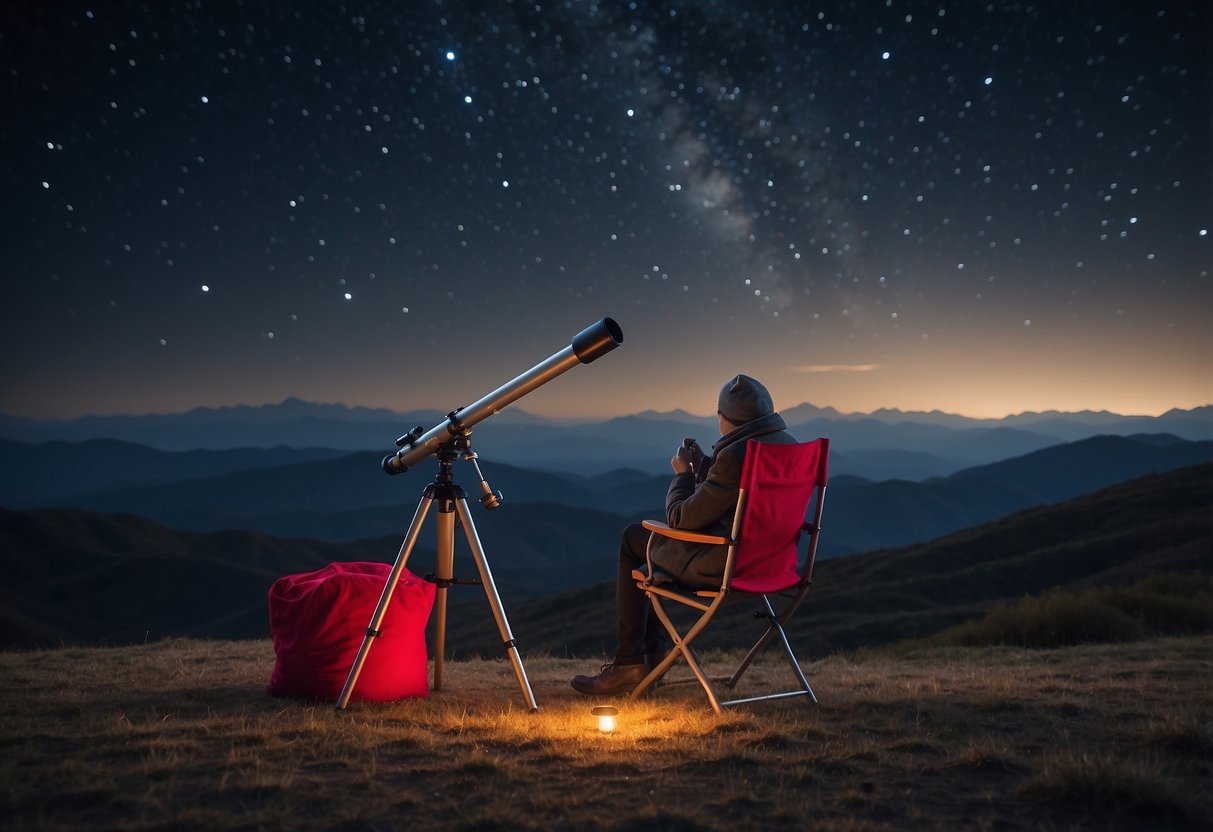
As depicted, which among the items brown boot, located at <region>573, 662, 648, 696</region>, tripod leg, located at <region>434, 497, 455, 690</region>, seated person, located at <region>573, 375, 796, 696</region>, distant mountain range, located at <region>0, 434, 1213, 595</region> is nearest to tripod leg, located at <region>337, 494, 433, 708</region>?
tripod leg, located at <region>434, 497, 455, 690</region>

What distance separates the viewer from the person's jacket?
3.60 m

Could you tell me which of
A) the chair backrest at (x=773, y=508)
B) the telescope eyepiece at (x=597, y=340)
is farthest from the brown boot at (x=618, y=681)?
the telescope eyepiece at (x=597, y=340)

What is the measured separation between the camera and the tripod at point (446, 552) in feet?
12.5

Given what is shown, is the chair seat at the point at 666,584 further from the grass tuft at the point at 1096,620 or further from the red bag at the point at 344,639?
the grass tuft at the point at 1096,620

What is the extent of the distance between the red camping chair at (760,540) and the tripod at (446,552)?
2.41ft

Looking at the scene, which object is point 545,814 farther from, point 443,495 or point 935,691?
point 935,691

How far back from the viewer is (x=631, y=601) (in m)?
4.06

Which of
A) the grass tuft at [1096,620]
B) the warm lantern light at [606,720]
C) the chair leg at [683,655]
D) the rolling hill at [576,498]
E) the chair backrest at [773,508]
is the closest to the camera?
the warm lantern light at [606,720]

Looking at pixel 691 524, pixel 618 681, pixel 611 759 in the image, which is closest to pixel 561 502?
pixel 618 681

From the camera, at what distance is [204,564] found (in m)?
57.6

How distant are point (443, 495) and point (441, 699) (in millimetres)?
1113

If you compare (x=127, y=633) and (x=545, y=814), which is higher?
(x=545, y=814)

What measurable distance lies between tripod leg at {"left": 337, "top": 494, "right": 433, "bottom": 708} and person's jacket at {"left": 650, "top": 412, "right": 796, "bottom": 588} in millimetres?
1247

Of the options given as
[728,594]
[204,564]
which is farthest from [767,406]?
[204,564]
